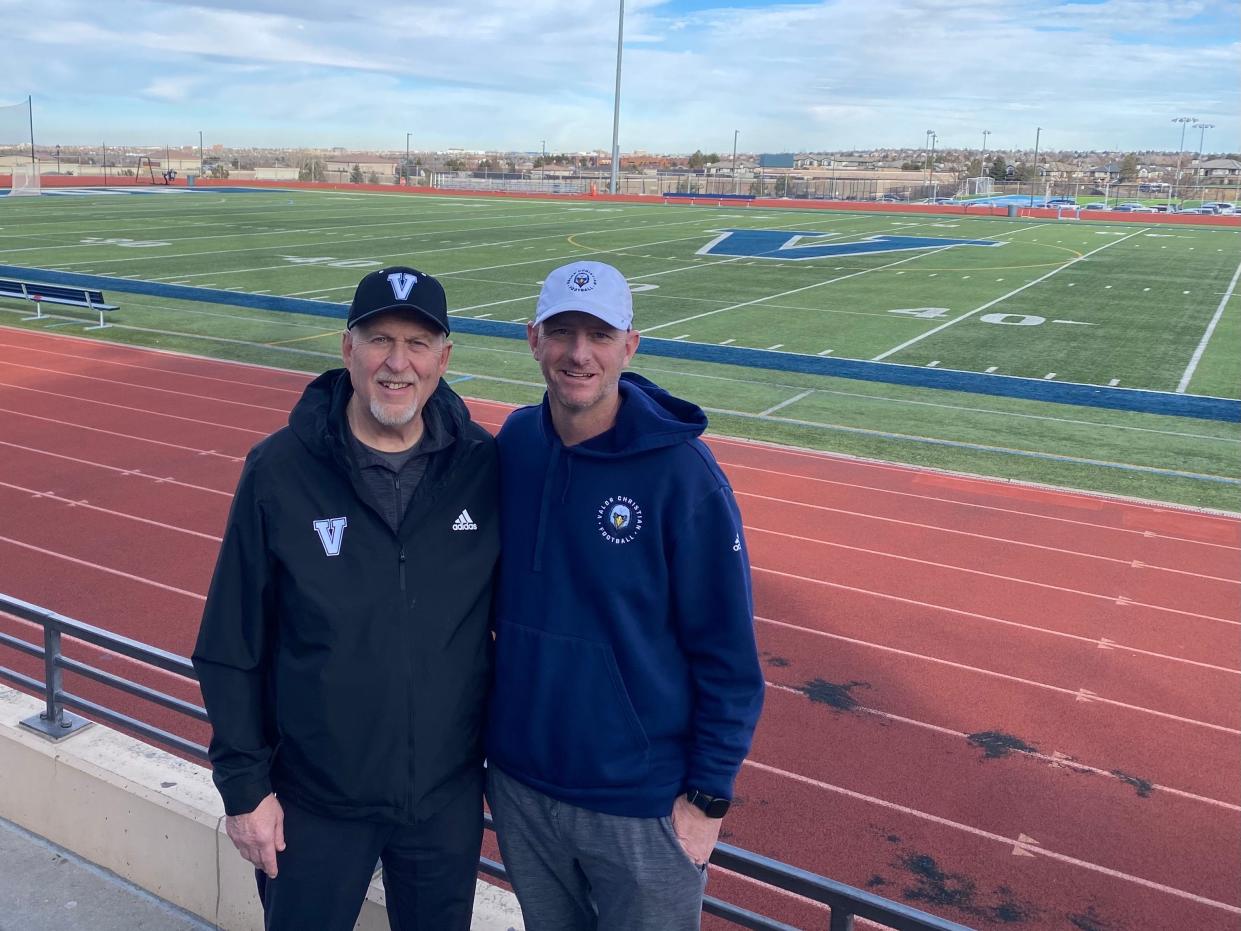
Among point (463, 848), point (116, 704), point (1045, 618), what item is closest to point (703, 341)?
point (1045, 618)

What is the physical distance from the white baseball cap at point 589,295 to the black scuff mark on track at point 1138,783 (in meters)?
5.47

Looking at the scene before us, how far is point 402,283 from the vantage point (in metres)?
2.79

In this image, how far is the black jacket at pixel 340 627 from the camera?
2643 millimetres

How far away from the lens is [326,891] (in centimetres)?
277

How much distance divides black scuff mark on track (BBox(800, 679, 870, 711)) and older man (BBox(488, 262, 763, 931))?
515 cm

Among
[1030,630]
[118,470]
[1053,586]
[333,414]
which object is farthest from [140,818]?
[118,470]

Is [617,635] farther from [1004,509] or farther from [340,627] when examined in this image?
[1004,509]

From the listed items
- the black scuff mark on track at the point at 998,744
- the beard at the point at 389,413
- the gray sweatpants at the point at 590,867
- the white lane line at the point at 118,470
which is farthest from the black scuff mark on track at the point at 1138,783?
the white lane line at the point at 118,470

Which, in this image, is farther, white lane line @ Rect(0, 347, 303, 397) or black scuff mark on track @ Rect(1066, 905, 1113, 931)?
white lane line @ Rect(0, 347, 303, 397)

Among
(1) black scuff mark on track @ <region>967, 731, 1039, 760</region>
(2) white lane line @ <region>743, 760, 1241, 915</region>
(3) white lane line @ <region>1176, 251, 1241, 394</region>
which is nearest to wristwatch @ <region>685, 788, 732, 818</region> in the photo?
(2) white lane line @ <region>743, 760, 1241, 915</region>

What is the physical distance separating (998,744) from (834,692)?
42.8 inches

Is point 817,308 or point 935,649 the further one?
point 817,308

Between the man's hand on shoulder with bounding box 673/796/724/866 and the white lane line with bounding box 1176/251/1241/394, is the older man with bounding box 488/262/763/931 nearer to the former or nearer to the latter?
the man's hand on shoulder with bounding box 673/796/724/866

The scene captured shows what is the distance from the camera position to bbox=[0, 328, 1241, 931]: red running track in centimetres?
601
